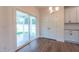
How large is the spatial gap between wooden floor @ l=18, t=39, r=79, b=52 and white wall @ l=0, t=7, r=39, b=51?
0.77ft

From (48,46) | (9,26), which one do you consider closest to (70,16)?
(48,46)

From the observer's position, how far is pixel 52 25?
5.65 ft

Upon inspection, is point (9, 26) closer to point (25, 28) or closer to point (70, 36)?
point (25, 28)

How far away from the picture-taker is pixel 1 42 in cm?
158

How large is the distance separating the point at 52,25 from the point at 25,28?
0.46 meters

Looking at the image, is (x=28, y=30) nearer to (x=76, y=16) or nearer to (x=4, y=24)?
(x=4, y=24)

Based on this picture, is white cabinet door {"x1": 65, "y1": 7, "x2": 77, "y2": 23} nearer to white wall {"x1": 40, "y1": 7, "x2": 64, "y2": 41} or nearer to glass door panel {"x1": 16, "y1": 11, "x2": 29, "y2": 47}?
white wall {"x1": 40, "y1": 7, "x2": 64, "y2": 41}

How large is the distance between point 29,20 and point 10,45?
0.52 meters

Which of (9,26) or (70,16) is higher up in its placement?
(70,16)

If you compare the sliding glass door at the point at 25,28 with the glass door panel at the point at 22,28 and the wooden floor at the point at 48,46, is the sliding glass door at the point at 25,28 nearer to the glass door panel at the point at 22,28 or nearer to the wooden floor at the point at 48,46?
the glass door panel at the point at 22,28
